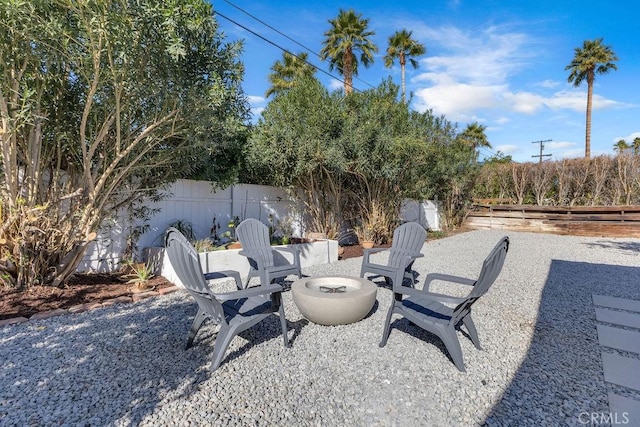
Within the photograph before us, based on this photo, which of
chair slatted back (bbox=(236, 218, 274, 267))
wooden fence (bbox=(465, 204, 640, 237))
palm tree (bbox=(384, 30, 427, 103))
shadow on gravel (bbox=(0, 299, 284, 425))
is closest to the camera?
shadow on gravel (bbox=(0, 299, 284, 425))

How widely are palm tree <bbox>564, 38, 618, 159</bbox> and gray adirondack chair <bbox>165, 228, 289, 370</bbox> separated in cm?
2065

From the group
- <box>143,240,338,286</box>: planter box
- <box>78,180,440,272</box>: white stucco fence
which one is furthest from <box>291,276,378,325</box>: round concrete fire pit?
<box>78,180,440,272</box>: white stucco fence

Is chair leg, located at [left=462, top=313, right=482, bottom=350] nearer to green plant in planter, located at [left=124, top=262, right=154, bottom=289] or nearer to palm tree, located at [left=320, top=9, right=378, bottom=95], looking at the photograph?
green plant in planter, located at [left=124, top=262, right=154, bottom=289]

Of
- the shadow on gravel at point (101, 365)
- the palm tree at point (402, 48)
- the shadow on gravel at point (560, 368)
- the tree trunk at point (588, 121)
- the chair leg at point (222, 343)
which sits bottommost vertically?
the shadow on gravel at point (560, 368)

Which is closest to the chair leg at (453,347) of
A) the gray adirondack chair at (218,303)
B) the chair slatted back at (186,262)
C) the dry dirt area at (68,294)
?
the gray adirondack chair at (218,303)

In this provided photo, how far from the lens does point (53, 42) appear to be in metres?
2.99

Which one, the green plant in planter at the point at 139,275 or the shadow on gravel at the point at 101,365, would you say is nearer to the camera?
the shadow on gravel at the point at 101,365

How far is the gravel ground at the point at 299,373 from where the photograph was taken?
1917mm

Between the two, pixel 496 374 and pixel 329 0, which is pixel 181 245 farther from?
pixel 329 0

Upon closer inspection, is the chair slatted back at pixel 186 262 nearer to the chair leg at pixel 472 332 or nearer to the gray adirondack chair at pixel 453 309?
the gray adirondack chair at pixel 453 309

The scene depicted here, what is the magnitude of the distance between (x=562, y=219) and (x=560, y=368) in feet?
40.1

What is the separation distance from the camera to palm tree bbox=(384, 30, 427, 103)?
683 inches

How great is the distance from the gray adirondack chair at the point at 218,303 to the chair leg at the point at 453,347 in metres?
1.27

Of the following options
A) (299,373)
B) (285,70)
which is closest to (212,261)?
(299,373)
